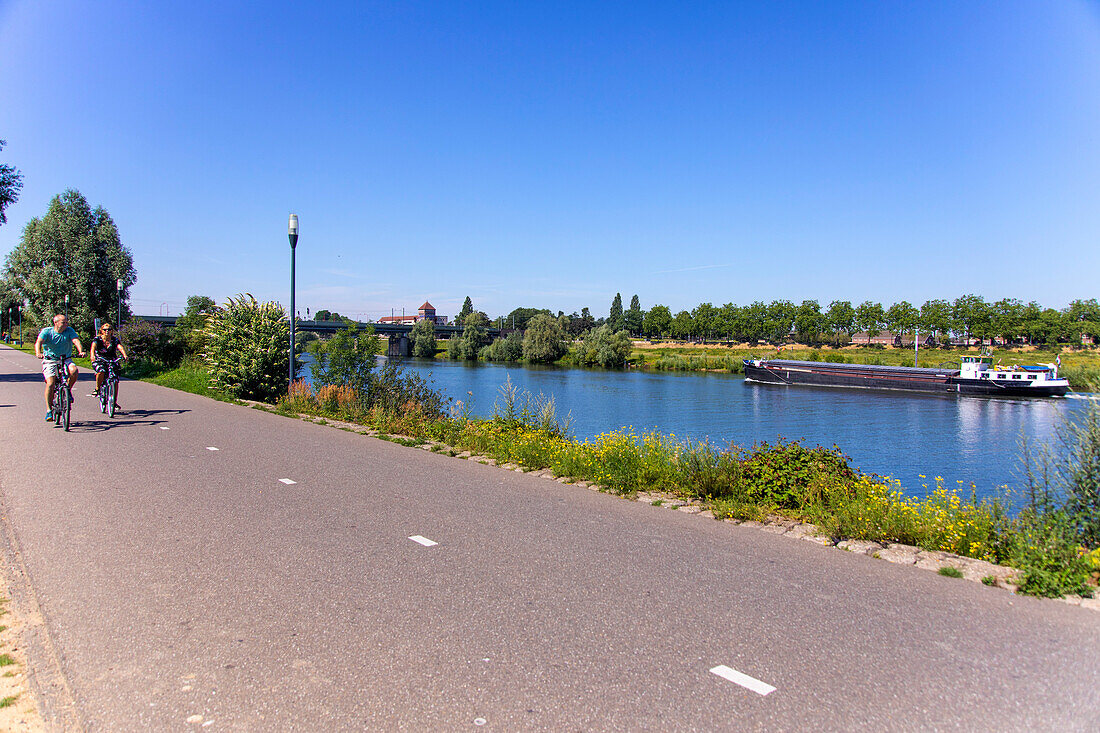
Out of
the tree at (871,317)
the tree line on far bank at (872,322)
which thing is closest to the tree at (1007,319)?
the tree line on far bank at (872,322)

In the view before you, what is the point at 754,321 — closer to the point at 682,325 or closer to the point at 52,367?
the point at 682,325

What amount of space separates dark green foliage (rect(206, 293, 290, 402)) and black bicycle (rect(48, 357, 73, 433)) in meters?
5.15

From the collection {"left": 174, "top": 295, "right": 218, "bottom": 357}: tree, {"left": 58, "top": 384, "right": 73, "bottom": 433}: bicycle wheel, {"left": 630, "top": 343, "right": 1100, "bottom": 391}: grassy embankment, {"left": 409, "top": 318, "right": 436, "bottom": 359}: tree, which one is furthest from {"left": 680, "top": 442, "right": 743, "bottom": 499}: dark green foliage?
{"left": 409, "top": 318, "right": 436, "bottom": 359}: tree

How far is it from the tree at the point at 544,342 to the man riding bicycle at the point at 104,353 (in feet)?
210

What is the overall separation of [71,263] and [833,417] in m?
50.0

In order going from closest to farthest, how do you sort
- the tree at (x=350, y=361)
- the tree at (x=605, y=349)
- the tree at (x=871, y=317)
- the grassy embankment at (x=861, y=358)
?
the tree at (x=350, y=361) → the grassy embankment at (x=861, y=358) → the tree at (x=605, y=349) → the tree at (x=871, y=317)

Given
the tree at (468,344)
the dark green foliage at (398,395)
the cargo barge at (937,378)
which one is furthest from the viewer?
the tree at (468,344)

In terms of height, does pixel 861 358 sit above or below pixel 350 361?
below

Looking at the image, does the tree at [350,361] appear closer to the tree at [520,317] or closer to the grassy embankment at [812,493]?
the grassy embankment at [812,493]

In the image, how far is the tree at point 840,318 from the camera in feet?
336

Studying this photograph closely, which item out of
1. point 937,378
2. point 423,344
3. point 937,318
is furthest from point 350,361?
point 937,318

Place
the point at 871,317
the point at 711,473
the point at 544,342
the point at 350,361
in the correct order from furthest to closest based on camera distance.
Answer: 1. the point at 871,317
2. the point at 544,342
3. the point at 350,361
4. the point at 711,473

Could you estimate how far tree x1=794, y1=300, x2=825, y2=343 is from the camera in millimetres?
104125

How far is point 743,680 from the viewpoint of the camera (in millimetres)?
3105
